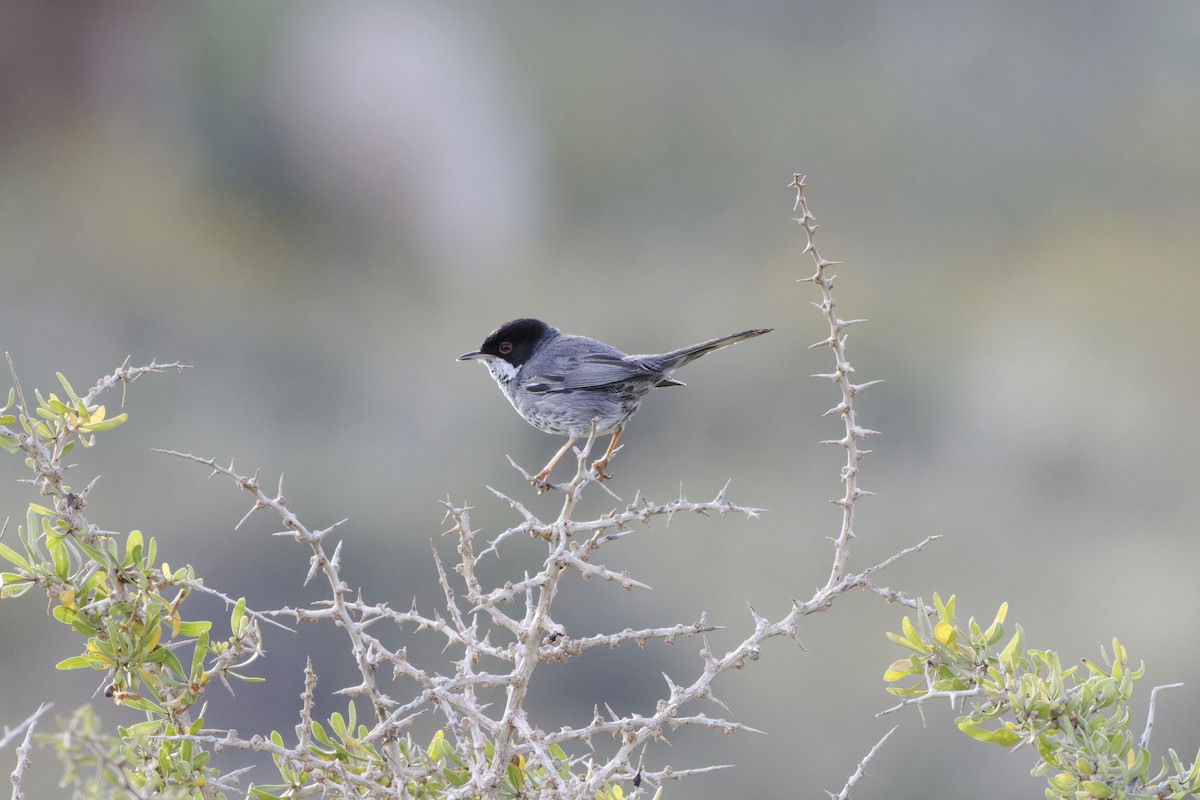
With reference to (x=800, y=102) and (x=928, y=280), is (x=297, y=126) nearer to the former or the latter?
(x=800, y=102)

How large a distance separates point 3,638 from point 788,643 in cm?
675

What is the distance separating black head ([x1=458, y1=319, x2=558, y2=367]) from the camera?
438 cm

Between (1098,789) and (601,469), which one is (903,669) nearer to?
(1098,789)

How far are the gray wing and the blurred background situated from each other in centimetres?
520

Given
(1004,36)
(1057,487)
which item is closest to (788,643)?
(1057,487)

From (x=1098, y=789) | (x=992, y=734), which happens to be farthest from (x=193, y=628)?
(x=1098, y=789)

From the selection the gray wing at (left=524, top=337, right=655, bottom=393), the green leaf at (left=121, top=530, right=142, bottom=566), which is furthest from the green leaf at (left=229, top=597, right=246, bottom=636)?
the gray wing at (left=524, top=337, right=655, bottom=393)

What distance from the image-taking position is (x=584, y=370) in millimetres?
4082

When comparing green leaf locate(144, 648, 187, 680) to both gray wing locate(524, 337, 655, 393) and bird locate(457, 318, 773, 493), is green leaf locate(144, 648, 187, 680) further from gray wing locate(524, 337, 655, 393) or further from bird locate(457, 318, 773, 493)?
gray wing locate(524, 337, 655, 393)

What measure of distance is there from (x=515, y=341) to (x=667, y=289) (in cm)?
781

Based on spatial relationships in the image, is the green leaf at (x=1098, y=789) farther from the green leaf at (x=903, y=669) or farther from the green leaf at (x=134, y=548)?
the green leaf at (x=134, y=548)

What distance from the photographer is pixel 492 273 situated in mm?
12945

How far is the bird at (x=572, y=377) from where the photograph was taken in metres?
3.94

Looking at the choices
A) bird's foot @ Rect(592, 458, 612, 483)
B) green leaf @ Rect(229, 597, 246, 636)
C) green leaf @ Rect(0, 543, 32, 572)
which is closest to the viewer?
green leaf @ Rect(0, 543, 32, 572)
